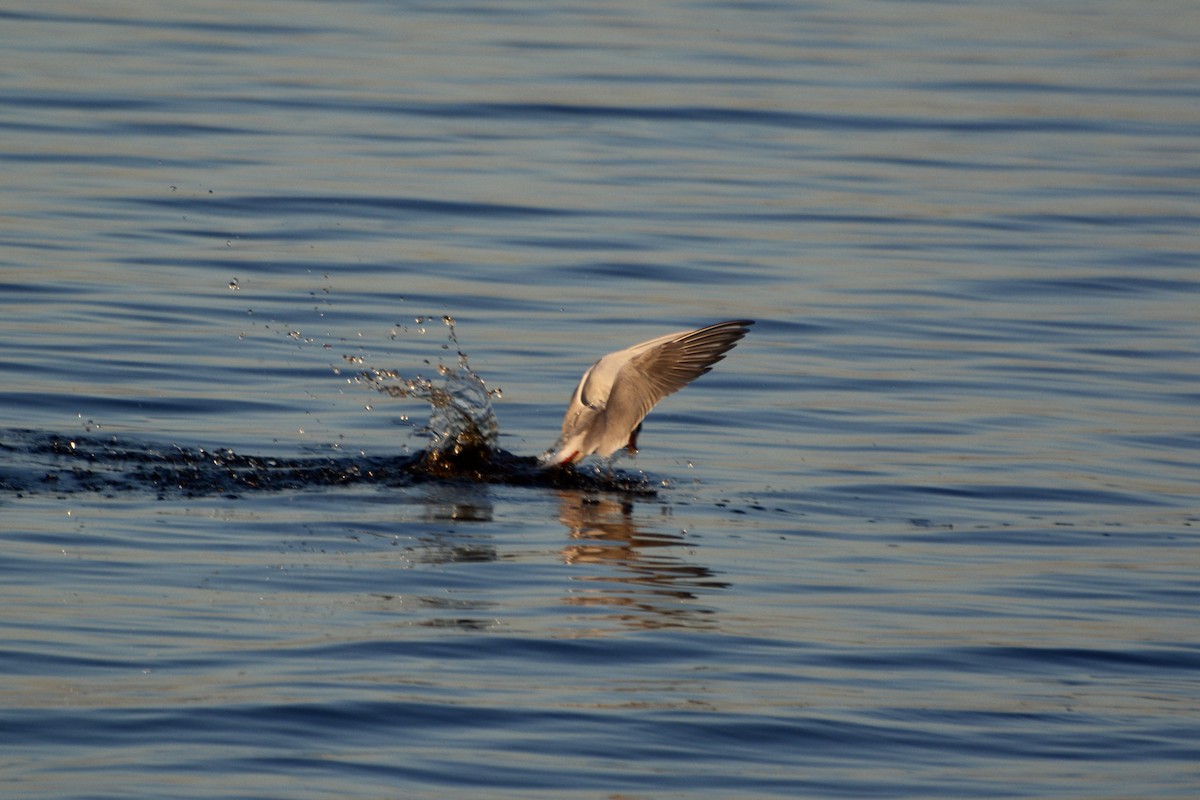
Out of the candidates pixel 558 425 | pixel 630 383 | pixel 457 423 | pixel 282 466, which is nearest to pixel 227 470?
pixel 282 466

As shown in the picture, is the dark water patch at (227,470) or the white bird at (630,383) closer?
the dark water patch at (227,470)

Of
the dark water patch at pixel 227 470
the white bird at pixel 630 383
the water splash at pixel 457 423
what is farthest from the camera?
the water splash at pixel 457 423

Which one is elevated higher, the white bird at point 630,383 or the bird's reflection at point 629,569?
the white bird at point 630,383

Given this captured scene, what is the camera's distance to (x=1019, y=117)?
18047 millimetres

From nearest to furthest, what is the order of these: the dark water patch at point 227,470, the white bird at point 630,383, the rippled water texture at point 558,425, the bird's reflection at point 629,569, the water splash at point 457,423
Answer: the rippled water texture at point 558,425, the bird's reflection at point 629,569, the dark water patch at point 227,470, the white bird at point 630,383, the water splash at point 457,423

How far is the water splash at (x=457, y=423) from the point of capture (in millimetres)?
8547

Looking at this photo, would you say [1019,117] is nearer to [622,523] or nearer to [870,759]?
[622,523]

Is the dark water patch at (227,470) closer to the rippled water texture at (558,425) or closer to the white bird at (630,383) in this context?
the rippled water texture at (558,425)

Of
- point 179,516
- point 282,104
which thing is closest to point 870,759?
point 179,516

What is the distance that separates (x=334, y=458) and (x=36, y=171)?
6.39m

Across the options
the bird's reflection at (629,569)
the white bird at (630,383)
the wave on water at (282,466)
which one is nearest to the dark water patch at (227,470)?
the wave on water at (282,466)

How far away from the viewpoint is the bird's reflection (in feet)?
21.4

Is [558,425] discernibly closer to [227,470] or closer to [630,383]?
[630,383]

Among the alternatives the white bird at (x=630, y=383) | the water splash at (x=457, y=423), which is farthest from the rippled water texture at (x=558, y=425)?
the white bird at (x=630, y=383)
